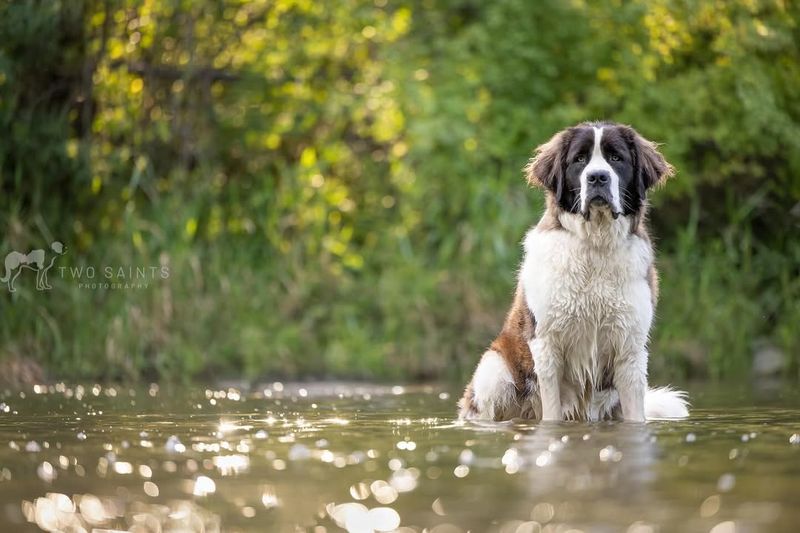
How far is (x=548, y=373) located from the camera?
666 centimetres

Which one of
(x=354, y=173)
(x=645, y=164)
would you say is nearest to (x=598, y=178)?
(x=645, y=164)

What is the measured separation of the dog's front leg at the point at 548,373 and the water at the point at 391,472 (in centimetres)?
30

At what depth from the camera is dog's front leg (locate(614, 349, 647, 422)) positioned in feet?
21.7

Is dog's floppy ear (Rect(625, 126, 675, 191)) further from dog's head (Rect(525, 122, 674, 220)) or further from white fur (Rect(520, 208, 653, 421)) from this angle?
white fur (Rect(520, 208, 653, 421))

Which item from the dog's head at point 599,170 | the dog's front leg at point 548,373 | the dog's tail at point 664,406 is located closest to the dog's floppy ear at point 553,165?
the dog's head at point 599,170

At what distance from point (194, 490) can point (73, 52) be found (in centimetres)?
937

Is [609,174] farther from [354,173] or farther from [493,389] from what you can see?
[354,173]

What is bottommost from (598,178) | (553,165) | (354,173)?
(598,178)

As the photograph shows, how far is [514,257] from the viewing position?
12016 millimetres

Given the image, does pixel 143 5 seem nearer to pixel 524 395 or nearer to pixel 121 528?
pixel 524 395

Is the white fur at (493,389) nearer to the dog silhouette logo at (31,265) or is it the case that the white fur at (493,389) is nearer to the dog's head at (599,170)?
the dog's head at (599,170)

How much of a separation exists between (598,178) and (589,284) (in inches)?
22.8

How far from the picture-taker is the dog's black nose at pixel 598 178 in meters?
6.41

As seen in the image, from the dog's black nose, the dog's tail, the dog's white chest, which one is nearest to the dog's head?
the dog's black nose
